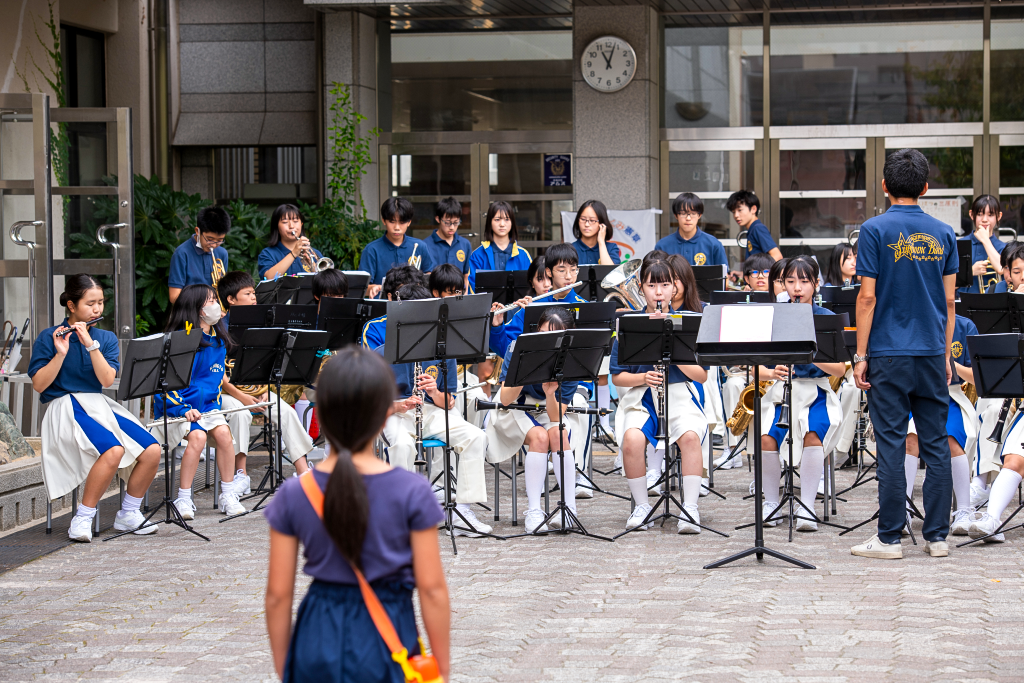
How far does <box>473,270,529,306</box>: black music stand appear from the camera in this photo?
759 centimetres

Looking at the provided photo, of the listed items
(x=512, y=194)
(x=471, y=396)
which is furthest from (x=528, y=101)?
(x=471, y=396)

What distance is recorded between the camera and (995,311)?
6.70m

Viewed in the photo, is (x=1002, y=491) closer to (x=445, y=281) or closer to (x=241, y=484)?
(x=445, y=281)

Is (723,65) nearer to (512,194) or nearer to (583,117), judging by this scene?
(583,117)

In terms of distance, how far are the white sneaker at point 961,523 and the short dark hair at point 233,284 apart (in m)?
4.41

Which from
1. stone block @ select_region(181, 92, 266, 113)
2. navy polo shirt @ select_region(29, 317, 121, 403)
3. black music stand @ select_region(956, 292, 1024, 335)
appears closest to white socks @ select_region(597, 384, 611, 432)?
black music stand @ select_region(956, 292, 1024, 335)

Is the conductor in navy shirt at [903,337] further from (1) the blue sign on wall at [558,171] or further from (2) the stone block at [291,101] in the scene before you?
(2) the stone block at [291,101]

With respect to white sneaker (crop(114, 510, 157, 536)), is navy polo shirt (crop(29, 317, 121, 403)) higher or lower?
higher

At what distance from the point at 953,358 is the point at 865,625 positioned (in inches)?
92.2

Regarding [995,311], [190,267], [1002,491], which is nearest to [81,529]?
[190,267]

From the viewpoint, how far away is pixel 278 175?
13609mm

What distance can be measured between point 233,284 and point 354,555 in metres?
5.33

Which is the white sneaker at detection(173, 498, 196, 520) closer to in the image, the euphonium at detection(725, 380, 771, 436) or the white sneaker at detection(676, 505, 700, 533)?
the white sneaker at detection(676, 505, 700, 533)

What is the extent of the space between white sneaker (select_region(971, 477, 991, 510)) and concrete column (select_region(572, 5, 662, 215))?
6661 mm
